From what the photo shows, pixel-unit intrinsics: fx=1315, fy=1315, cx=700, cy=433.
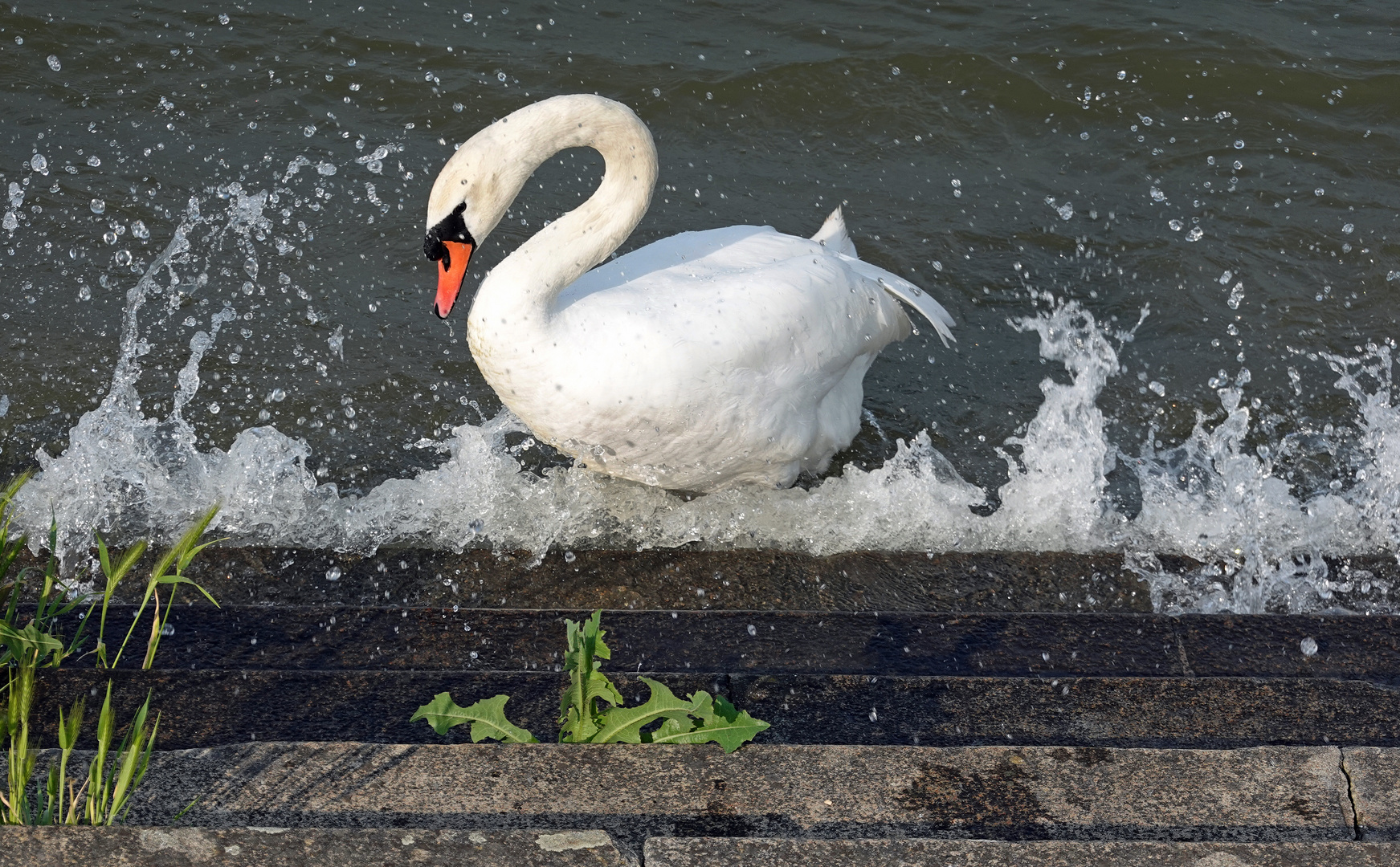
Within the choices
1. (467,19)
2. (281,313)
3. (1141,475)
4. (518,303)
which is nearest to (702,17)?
(467,19)

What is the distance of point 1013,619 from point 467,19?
21.5 ft

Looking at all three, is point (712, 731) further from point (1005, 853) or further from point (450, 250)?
point (450, 250)

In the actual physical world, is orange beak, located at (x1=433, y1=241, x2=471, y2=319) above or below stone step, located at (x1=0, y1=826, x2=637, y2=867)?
above

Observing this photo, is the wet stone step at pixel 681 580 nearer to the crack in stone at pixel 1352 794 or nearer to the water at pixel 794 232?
the water at pixel 794 232

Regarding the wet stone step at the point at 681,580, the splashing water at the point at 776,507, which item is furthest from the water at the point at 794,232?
the wet stone step at the point at 681,580

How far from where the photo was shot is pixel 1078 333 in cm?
605

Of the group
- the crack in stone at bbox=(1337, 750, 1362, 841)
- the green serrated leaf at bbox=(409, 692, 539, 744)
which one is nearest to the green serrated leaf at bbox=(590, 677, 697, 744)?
the green serrated leaf at bbox=(409, 692, 539, 744)

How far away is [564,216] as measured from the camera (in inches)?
148

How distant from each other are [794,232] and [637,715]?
16.0 ft

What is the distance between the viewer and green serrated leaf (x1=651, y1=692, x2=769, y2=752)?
7.34 ft

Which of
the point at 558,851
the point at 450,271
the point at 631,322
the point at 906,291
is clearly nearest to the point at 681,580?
the point at 631,322

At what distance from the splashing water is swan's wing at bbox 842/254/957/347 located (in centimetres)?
44

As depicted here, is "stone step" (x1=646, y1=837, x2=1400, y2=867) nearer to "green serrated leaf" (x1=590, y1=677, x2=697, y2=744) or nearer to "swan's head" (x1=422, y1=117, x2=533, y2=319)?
"green serrated leaf" (x1=590, y1=677, x2=697, y2=744)

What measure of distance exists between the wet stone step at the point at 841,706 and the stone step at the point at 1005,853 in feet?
1.74
